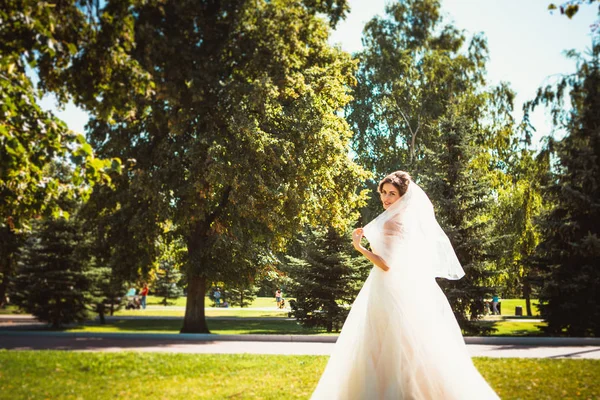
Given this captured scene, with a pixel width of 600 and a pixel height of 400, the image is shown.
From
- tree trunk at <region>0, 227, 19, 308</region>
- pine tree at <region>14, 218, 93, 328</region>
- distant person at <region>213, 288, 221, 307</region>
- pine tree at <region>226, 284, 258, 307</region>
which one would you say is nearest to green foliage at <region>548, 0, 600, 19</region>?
pine tree at <region>14, 218, 93, 328</region>

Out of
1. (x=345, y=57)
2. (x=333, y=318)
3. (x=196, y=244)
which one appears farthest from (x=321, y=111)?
(x=333, y=318)

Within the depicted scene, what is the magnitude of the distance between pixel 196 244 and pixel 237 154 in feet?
14.2

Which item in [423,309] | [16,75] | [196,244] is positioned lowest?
[423,309]

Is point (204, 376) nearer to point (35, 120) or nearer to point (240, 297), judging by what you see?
point (35, 120)

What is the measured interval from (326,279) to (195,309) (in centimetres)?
566

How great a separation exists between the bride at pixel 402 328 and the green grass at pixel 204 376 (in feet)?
6.57

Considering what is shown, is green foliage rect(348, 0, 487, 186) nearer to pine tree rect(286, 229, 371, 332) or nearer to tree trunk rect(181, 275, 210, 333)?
pine tree rect(286, 229, 371, 332)

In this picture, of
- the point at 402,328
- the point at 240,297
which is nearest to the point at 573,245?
the point at 402,328

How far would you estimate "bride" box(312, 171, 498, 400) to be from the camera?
573cm

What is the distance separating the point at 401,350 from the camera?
579 centimetres

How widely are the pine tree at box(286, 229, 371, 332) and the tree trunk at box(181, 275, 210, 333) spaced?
411 centimetres

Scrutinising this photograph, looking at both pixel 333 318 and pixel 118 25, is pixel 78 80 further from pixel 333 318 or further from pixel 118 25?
pixel 333 318

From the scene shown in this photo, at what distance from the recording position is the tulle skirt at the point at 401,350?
5.70 metres

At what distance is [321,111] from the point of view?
68.6 feet
